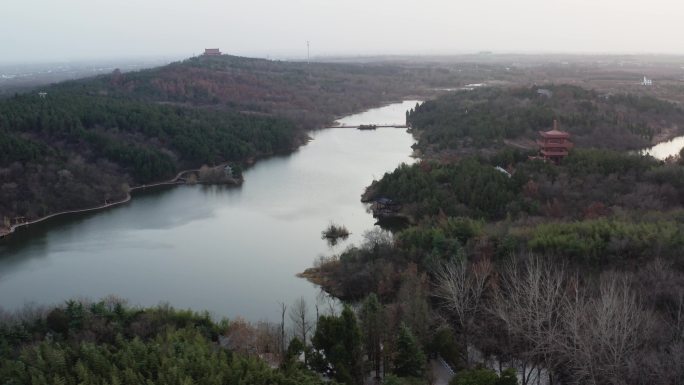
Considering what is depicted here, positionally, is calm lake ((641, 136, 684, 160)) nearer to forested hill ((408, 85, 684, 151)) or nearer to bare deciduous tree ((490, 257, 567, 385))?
forested hill ((408, 85, 684, 151))

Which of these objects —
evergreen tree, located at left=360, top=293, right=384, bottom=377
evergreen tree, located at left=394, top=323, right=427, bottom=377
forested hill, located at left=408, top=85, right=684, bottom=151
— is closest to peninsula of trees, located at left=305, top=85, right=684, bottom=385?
evergreen tree, located at left=360, top=293, right=384, bottom=377

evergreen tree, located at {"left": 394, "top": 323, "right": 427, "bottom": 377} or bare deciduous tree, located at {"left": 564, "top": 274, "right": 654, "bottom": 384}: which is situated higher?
bare deciduous tree, located at {"left": 564, "top": 274, "right": 654, "bottom": 384}

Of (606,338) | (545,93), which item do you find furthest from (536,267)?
(545,93)

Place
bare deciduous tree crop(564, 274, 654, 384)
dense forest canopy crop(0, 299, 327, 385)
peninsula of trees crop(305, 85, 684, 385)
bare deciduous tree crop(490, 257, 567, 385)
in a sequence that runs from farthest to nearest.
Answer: bare deciduous tree crop(490, 257, 567, 385) → peninsula of trees crop(305, 85, 684, 385) → dense forest canopy crop(0, 299, 327, 385) → bare deciduous tree crop(564, 274, 654, 384)

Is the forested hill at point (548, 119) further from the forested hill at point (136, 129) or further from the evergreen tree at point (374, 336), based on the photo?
the evergreen tree at point (374, 336)

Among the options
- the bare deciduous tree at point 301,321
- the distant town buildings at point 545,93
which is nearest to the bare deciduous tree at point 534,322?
the bare deciduous tree at point 301,321

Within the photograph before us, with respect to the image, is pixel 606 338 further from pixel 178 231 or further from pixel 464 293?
pixel 178 231

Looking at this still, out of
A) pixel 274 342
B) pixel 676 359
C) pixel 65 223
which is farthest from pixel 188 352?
pixel 65 223
